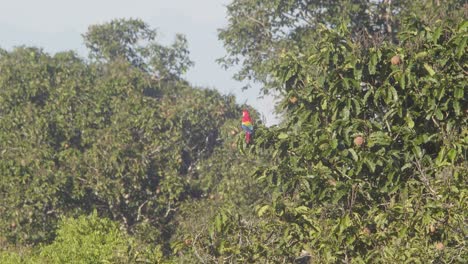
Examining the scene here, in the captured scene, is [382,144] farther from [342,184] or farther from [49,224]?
[49,224]

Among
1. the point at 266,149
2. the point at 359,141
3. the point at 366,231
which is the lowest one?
the point at 366,231

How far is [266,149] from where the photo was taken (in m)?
12.3

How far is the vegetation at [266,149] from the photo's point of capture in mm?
9477

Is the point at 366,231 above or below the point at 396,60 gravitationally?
below

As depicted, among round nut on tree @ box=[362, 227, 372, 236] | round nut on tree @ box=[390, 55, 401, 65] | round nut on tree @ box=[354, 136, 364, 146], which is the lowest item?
round nut on tree @ box=[362, 227, 372, 236]

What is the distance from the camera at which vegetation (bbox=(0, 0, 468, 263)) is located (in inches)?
373

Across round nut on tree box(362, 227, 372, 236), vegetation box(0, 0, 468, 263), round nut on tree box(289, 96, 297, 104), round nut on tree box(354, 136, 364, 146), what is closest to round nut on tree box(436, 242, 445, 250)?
vegetation box(0, 0, 468, 263)

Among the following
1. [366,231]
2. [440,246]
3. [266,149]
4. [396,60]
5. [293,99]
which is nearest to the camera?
[440,246]

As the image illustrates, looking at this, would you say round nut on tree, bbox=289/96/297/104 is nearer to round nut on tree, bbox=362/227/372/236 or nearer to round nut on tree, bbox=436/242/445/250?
round nut on tree, bbox=362/227/372/236

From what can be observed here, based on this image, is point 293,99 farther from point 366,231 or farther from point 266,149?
point 366,231

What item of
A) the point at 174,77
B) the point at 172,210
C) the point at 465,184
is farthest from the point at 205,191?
the point at 465,184

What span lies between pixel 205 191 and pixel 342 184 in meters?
16.0

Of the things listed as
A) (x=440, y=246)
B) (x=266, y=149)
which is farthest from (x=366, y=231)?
(x=266, y=149)

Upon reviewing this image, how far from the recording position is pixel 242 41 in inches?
994
